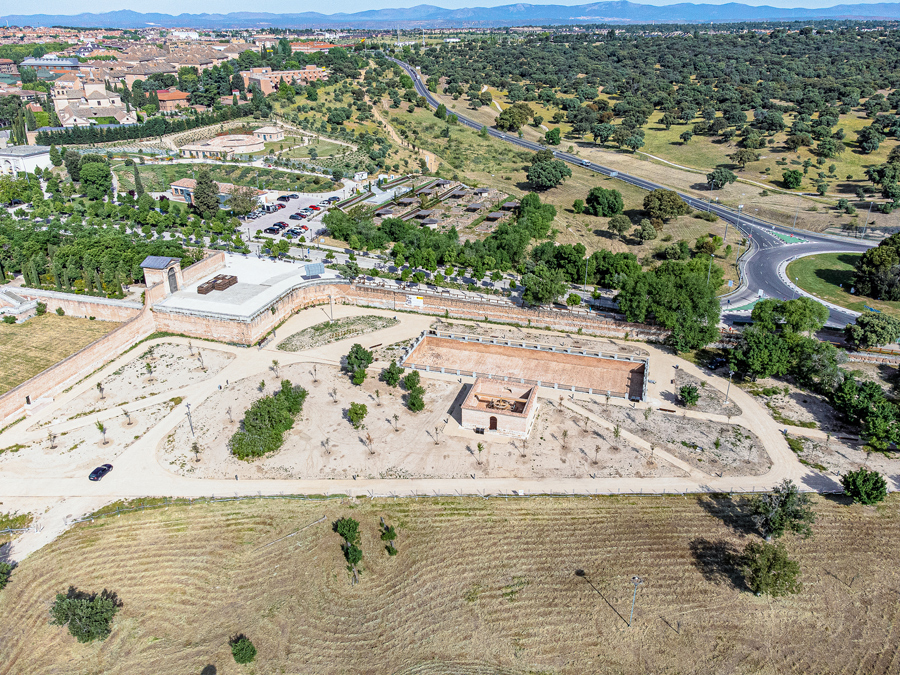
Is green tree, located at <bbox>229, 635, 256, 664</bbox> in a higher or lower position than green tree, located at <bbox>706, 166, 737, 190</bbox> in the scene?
lower

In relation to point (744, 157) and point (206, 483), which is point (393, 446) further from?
point (744, 157)

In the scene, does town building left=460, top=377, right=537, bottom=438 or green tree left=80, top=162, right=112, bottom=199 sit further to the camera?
green tree left=80, top=162, right=112, bottom=199

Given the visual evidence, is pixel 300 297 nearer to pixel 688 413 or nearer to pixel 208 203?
pixel 208 203

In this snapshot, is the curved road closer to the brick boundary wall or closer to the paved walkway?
the paved walkway

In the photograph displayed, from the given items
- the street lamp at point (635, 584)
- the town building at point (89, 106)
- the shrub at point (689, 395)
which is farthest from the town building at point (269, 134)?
the street lamp at point (635, 584)

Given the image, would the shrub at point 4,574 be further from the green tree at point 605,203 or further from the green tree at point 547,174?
the green tree at point 547,174

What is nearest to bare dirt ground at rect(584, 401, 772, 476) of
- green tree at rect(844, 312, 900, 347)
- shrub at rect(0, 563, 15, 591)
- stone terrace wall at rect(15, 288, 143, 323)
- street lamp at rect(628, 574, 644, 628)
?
street lamp at rect(628, 574, 644, 628)
